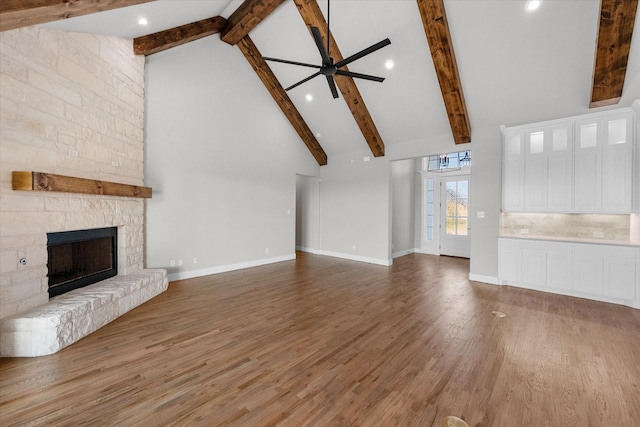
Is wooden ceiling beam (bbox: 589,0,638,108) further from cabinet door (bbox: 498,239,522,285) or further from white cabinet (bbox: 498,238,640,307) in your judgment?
cabinet door (bbox: 498,239,522,285)

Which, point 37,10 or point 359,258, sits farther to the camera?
point 359,258

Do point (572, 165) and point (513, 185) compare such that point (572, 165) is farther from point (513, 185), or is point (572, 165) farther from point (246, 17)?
point (246, 17)

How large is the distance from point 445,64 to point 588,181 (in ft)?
9.59

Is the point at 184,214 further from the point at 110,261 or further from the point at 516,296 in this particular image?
the point at 516,296

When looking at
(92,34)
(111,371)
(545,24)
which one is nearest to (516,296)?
(545,24)

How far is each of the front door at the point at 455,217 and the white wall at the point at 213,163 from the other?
4649mm

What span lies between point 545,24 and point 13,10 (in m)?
5.56

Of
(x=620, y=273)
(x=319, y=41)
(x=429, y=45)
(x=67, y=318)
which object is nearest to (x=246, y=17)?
(x=319, y=41)

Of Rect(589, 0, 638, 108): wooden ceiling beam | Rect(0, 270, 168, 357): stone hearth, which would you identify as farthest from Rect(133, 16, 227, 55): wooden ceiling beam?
Rect(589, 0, 638, 108): wooden ceiling beam

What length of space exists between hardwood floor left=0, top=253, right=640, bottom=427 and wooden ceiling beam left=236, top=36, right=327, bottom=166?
4.59m

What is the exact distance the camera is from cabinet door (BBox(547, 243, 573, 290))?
413 cm

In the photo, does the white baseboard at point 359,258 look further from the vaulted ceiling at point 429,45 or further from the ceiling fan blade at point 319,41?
the ceiling fan blade at point 319,41

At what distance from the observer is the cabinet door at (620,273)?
3684 mm

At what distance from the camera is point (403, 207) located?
7926 millimetres
